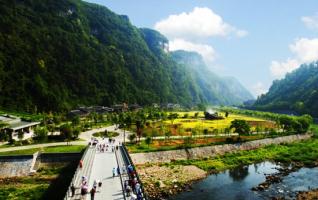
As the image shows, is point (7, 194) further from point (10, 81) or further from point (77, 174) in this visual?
point (10, 81)

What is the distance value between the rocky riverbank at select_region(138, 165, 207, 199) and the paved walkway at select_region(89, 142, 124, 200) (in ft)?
25.5

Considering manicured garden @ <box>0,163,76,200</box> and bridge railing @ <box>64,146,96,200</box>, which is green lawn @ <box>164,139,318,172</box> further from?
manicured garden @ <box>0,163,76,200</box>

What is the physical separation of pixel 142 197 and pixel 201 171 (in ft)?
128

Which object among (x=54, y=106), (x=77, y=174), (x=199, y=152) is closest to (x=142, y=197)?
(x=77, y=174)

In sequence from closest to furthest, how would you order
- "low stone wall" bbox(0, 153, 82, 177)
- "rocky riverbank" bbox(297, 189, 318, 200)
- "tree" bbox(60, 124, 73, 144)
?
1. "rocky riverbank" bbox(297, 189, 318, 200)
2. "low stone wall" bbox(0, 153, 82, 177)
3. "tree" bbox(60, 124, 73, 144)

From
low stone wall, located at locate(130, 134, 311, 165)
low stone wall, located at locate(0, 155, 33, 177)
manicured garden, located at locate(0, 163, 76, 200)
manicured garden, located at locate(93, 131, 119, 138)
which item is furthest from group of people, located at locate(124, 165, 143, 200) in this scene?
manicured garden, located at locate(93, 131, 119, 138)

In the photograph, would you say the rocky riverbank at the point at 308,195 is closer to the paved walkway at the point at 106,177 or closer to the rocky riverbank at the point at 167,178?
the rocky riverbank at the point at 167,178

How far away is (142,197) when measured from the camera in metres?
39.4

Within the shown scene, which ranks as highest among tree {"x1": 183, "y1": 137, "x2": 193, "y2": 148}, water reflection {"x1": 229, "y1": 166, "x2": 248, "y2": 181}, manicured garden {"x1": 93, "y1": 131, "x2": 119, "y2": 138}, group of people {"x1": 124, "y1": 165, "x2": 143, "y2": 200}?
manicured garden {"x1": 93, "y1": 131, "x2": 119, "y2": 138}

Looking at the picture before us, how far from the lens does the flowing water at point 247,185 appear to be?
61.1 meters

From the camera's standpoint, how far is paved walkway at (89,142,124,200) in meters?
42.0

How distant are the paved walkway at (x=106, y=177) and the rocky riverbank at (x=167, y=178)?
7761mm

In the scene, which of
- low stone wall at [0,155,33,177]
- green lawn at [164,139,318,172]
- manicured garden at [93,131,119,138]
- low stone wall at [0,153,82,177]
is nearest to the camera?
low stone wall at [0,155,33,177]

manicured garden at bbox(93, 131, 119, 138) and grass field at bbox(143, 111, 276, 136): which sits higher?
grass field at bbox(143, 111, 276, 136)
